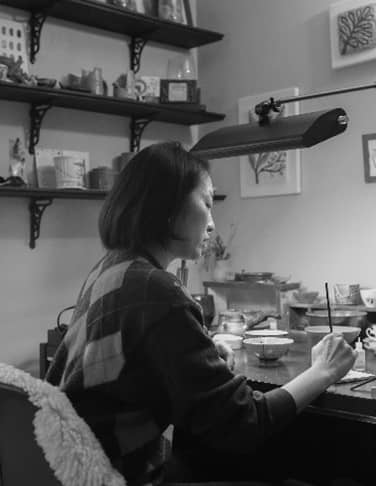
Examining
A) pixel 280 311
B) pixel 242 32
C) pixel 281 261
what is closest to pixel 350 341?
pixel 280 311

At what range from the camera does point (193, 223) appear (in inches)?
56.1

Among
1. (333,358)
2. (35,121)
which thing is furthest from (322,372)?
(35,121)

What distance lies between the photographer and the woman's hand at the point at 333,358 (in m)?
1.43

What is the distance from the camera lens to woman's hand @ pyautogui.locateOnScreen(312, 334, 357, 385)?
4.70 ft

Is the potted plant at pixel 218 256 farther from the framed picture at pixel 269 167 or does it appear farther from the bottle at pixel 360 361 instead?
the bottle at pixel 360 361

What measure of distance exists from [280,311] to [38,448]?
6.64ft

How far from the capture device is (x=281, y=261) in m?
3.35

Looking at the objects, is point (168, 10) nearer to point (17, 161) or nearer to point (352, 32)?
point (352, 32)

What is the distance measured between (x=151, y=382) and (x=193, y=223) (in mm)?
348

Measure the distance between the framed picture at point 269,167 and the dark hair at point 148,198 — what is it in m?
1.86

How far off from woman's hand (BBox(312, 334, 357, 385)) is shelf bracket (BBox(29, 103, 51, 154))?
184cm

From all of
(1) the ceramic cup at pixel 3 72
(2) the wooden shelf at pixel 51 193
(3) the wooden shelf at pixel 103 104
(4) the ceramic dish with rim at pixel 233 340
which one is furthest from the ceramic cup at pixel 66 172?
(4) the ceramic dish with rim at pixel 233 340

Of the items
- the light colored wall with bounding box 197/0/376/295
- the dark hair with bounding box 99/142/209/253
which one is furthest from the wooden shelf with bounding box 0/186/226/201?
the dark hair with bounding box 99/142/209/253

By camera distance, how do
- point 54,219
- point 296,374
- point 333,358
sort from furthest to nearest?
point 54,219 < point 296,374 < point 333,358
